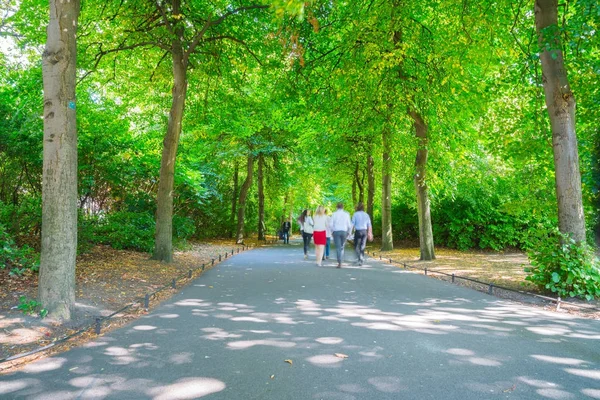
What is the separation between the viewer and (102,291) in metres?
7.53

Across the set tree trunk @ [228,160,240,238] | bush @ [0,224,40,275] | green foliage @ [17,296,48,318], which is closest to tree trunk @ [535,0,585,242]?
green foliage @ [17,296,48,318]

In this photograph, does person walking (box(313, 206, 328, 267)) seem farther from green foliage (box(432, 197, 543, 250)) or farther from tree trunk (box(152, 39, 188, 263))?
green foliage (box(432, 197, 543, 250))

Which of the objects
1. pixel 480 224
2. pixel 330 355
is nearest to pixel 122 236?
pixel 330 355

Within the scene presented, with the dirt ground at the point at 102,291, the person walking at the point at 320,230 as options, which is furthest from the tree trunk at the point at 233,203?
the dirt ground at the point at 102,291

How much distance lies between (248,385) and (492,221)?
764 inches

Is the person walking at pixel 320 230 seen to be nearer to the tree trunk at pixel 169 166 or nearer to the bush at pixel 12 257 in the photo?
the tree trunk at pixel 169 166

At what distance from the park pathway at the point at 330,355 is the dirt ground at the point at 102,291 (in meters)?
0.50

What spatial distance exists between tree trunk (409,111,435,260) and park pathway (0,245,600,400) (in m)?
7.64

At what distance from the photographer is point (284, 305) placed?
699cm

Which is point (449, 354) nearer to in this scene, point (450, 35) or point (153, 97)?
point (450, 35)

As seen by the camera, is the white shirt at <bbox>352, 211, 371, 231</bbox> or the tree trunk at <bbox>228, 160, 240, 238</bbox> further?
the tree trunk at <bbox>228, 160, 240, 238</bbox>

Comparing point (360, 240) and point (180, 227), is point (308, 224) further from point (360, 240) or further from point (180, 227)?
point (180, 227)

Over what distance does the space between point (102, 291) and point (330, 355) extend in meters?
5.06

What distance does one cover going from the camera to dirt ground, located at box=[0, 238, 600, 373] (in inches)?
192
